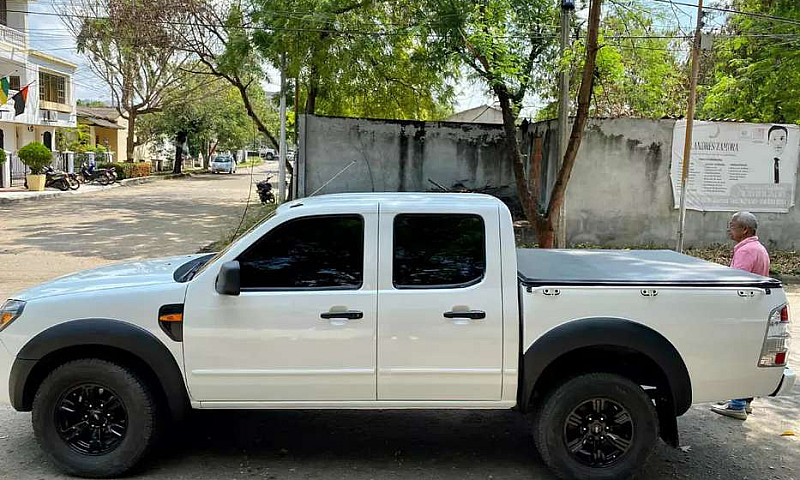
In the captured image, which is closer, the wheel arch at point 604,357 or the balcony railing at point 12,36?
the wheel arch at point 604,357

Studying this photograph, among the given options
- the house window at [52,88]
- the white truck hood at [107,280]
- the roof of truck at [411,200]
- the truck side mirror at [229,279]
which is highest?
the house window at [52,88]

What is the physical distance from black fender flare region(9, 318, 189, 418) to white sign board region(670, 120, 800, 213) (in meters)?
12.5

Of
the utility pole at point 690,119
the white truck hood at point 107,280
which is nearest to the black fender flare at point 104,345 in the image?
the white truck hood at point 107,280

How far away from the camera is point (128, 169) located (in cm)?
3844

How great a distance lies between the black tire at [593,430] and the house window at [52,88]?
40.0 metres

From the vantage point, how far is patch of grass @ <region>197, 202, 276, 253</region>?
14477 mm

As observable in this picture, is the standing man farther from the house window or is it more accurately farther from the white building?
the house window

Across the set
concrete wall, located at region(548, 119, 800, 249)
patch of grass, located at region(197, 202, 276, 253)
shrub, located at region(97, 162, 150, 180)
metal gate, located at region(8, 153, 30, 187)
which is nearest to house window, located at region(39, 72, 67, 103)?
shrub, located at region(97, 162, 150, 180)

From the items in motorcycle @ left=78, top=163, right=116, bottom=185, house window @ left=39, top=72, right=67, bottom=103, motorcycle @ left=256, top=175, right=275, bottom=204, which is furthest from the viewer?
house window @ left=39, top=72, right=67, bottom=103

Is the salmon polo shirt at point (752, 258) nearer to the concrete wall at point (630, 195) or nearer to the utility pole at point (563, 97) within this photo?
the utility pole at point (563, 97)

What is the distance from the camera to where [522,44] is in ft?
54.5

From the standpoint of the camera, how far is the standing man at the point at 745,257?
585 centimetres

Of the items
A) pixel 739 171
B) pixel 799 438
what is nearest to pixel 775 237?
pixel 739 171

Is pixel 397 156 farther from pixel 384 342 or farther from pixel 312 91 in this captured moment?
pixel 384 342
